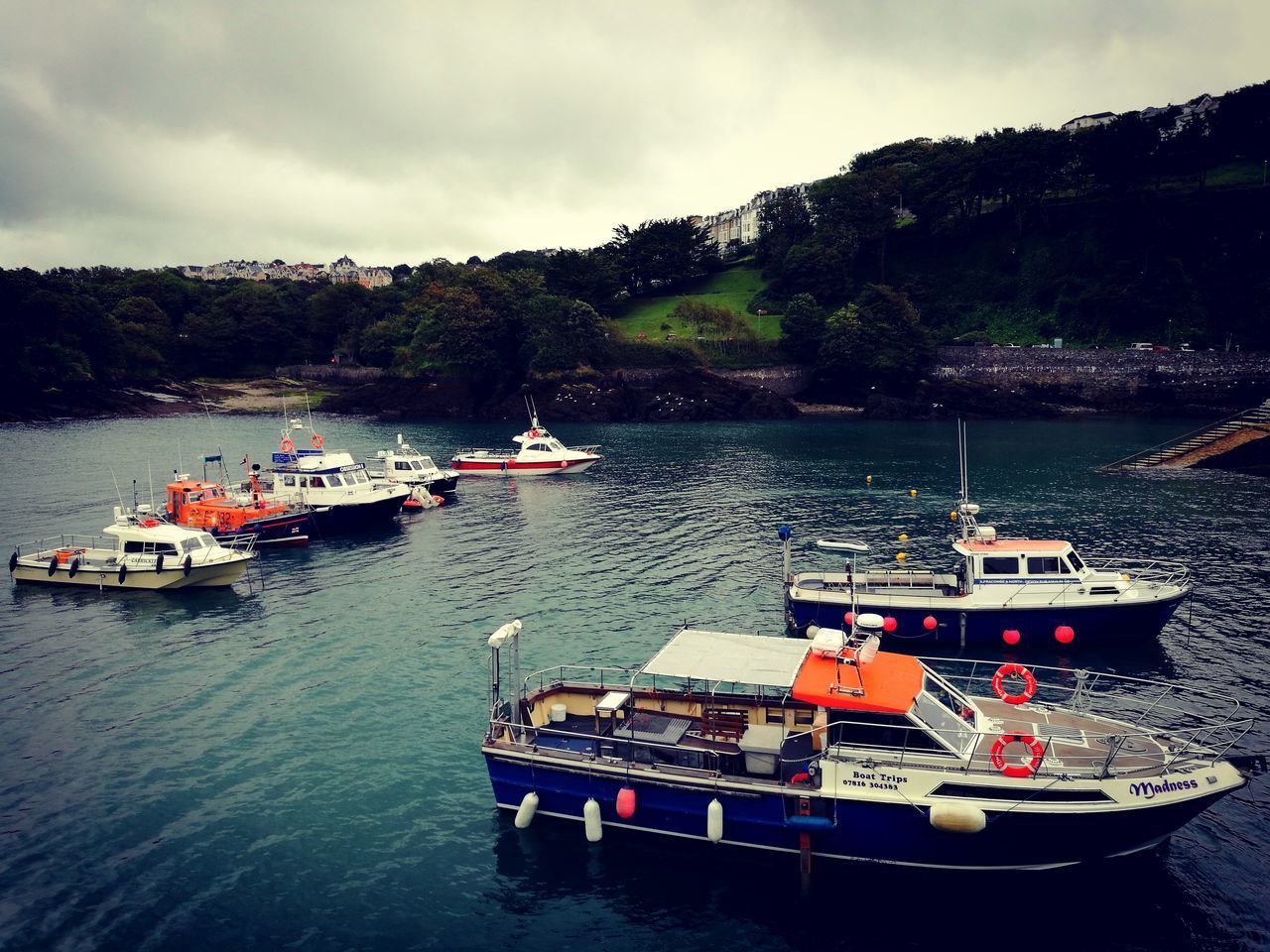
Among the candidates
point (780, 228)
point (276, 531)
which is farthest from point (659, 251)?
point (276, 531)

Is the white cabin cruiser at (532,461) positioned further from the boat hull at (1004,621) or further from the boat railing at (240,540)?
the boat hull at (1004,621)

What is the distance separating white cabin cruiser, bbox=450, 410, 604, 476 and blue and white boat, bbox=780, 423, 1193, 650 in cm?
4530

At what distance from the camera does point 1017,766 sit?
1717 cm

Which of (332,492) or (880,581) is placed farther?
(332,492)

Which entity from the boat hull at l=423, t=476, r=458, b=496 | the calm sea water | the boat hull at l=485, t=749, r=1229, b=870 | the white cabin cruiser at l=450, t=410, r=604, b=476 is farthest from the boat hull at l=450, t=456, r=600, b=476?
the boat hull at l=485, t=749, r=1229, b=870

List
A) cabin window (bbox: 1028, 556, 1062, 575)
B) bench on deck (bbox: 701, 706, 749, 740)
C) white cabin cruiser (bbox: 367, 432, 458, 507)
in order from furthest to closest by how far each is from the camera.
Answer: white cabin cruiser (bbox: 367, 432, 458, 507) → cabin window (bbox: 1028, 556, 1062, 575) → bench on deck (bbox: 701, 706, 749, 740)

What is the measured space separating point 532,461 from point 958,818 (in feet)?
202

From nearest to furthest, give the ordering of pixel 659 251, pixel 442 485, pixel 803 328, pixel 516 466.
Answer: pixel 442 485 → pixel 516 466 → pixel 803 328 → pixel 659 251

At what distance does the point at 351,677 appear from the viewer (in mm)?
28828

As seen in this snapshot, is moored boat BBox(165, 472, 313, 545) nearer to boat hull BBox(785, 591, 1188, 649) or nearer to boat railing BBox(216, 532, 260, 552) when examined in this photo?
boat railing BBox(216, 532, 260, 552)

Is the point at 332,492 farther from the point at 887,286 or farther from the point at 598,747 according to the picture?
the point at 887,286

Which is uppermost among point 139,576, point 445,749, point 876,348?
point 876,348

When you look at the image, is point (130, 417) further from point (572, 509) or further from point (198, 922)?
point (198, 922)

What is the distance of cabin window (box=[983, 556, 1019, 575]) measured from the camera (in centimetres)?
3062
